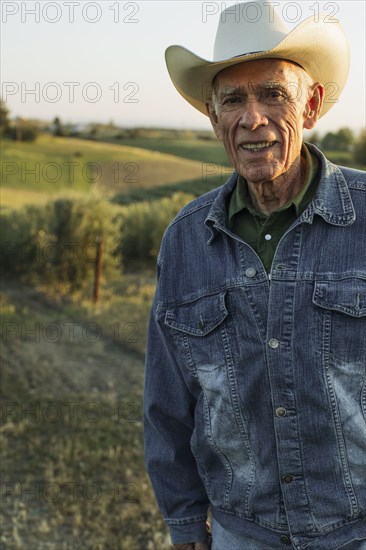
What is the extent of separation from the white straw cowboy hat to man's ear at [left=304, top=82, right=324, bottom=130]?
31 millimetres

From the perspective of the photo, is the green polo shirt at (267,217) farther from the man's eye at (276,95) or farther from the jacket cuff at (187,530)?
the jacket cuff at (187,530)

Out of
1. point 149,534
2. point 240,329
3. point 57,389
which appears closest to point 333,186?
point 240,329

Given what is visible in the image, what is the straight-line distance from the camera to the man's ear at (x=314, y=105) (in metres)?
2.14

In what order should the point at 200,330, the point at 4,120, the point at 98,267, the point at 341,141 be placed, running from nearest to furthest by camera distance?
the point at 200,330 → the point at 98,267 → the point at 4,120 → the point at 341,141

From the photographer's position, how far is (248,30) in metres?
2.08

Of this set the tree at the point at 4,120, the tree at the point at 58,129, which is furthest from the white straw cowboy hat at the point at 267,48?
the tree at the point at 58,129

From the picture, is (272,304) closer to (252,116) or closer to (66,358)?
(252,116)

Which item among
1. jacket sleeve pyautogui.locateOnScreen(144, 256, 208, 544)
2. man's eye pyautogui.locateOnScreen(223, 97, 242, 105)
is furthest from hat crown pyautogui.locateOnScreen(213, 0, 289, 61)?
jacket sleeve pyautogui.locateOnScreen(144, 256, 208, 544)

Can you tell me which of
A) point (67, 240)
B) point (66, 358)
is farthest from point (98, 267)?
point (66, 358)

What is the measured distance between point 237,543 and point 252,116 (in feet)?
4.09

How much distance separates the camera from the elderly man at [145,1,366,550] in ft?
6.29

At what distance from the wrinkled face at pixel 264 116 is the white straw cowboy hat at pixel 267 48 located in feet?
0.14

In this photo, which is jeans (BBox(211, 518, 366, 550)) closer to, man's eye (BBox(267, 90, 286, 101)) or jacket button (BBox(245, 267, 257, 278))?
jacket button (BBox(245, 267, 257, 278))

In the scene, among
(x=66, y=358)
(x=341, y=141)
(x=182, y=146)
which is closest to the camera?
(x=66, y=358)
